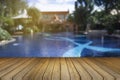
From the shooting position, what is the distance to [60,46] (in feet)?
16.8

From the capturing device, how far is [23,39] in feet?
17.1

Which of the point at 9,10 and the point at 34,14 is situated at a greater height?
the point at 9,10

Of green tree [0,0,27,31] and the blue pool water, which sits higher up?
green tree [0,0,27,31]

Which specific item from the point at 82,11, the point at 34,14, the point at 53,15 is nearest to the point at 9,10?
the point at 34,14

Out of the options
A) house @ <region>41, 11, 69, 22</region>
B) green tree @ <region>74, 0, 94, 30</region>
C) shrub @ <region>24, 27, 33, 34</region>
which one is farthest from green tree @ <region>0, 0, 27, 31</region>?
green tree @ <region>74, 0, 94, 30</region>

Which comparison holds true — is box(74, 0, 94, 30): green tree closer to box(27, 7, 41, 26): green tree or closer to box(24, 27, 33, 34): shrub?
box(27, 7, 41, 26): green tree

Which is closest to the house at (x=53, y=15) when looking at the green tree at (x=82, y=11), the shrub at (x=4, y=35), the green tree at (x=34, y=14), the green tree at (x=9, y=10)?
the green tree at (x=34, y=14)

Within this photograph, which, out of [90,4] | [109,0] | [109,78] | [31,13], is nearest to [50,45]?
[31,13]

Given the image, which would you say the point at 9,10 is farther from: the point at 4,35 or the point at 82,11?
the point at 82,11

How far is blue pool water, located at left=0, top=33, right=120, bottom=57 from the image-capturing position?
16.5ft

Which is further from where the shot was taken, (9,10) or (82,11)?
(82,11)

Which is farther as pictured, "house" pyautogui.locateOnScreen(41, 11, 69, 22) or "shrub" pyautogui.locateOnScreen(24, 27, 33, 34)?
"shrub" pyautogui.locateOnScreen(24, 27, 33, 34)

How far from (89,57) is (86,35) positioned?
0.51 meters

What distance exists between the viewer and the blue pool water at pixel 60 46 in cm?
503
